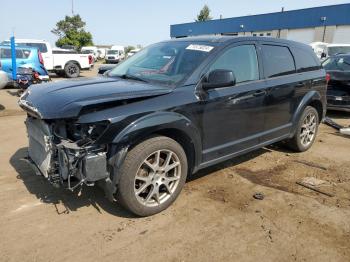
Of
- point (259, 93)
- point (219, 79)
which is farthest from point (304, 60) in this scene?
point (219, 79)

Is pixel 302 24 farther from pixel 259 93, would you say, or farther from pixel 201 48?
pixel 201 48

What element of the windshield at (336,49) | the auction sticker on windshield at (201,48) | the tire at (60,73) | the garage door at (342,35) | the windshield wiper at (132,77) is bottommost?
the tire at (60,73)

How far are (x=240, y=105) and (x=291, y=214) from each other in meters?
1.39

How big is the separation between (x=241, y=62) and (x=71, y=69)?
52.6 ft

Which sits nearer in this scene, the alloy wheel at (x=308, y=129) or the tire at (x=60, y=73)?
the alloy wheel at (x=308, y=129)

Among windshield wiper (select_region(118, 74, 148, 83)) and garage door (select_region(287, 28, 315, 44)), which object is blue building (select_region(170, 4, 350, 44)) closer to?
garage door (select_region(287, 28, 315, 44))

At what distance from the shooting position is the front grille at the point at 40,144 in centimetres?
329

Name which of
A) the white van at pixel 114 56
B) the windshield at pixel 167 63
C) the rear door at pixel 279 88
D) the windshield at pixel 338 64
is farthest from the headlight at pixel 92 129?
the white van at pixel 114 56

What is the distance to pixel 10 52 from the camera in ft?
47.4

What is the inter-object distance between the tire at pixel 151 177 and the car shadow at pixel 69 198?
0.78ft

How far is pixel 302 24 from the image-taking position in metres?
38.3

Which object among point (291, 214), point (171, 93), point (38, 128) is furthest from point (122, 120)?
point (291, 214)

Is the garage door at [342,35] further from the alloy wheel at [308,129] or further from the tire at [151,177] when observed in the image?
the tire at [151,177]

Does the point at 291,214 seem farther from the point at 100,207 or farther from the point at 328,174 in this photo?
the point at 100,207
